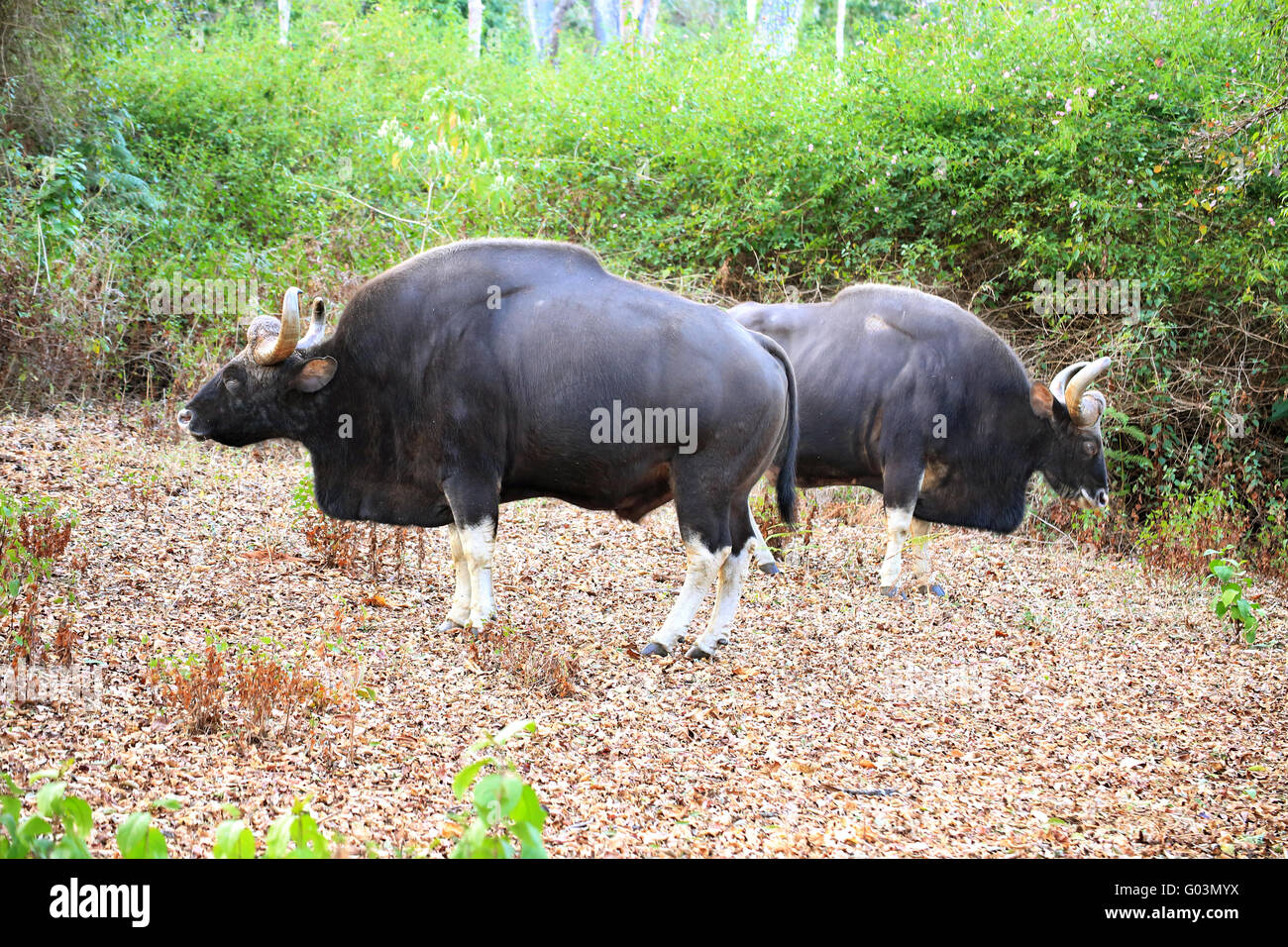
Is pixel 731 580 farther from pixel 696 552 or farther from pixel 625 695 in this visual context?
pixel 625 695

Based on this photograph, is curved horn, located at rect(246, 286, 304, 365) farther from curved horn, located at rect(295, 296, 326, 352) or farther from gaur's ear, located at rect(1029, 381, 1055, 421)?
gaur's ear, located at rect(1029, 381, 1055, 421)

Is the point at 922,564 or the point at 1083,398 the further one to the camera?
the point at 922,564

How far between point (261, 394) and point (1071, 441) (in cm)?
548

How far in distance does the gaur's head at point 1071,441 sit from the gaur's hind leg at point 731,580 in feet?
10.0

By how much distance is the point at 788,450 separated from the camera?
6.75m

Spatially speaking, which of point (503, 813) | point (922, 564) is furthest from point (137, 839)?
point (922, 564)

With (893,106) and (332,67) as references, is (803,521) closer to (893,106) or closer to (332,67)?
(893,106)

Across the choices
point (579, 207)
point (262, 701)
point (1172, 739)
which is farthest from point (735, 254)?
point (262, 701)

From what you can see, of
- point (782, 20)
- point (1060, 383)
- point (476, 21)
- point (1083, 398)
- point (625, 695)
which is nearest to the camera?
point (625, 695)

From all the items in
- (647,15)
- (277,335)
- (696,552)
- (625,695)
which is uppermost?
(647,15)

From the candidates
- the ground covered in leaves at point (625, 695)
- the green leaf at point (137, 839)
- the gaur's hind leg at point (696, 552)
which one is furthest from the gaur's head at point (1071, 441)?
the green leaf at point (137, 839)

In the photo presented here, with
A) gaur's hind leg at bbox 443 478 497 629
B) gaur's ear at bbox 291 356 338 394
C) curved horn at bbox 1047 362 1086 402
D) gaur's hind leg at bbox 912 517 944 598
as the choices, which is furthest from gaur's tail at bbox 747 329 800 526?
curved horn at bbox 1047 362 1086 402

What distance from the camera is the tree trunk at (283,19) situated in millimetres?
20003

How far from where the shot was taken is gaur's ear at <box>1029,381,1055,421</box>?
27.8 feet
